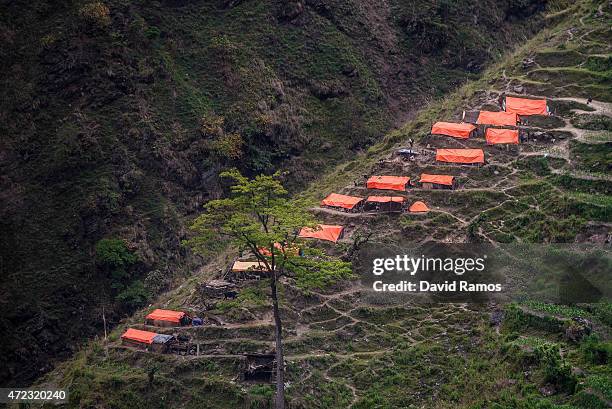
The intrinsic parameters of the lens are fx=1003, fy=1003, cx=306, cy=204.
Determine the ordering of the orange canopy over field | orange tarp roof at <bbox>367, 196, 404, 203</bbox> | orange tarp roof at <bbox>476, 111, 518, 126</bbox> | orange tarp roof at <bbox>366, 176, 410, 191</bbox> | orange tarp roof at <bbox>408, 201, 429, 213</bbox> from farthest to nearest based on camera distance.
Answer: orange tarp roof at <bbox>476, 111, 518, 126</bbox>, orange tarp roof at <bbox>366, 176, 410, 191</bbox>, orange tarp roof at <bbox>367, 196, 404, 203</bbox>, orange tarp roof at <bbox>408, 201, 429, 213</bbox>, the orange canopy over field

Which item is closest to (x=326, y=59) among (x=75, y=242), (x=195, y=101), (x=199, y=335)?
(x=195, y=101)

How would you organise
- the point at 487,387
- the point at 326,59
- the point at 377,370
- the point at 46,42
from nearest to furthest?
the point at 487,387 < the point at 377,370 < the point at 46,42 < the point at 326,59

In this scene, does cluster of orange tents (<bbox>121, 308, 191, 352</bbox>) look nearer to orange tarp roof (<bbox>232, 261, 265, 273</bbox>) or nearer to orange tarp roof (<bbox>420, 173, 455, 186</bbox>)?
orange tarp roof (<bbox>232, 261, 265, 273</bbox>)

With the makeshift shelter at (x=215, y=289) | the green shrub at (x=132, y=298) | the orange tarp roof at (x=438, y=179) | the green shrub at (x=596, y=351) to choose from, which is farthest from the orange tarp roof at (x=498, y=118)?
the green shrub at (x=132, y=298)

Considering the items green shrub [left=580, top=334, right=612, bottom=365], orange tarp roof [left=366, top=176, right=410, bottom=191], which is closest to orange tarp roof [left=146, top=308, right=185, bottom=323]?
orange tarp roof [left=366, top=176, right=410, bottom=191]

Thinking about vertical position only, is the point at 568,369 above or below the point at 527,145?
below

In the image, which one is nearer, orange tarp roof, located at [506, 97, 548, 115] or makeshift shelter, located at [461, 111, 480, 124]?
orange tarp roof, located at [506, 97, 548, 115]

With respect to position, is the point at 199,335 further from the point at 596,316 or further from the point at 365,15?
the point at 365,15

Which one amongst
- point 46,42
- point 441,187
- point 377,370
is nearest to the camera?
point 377,370
